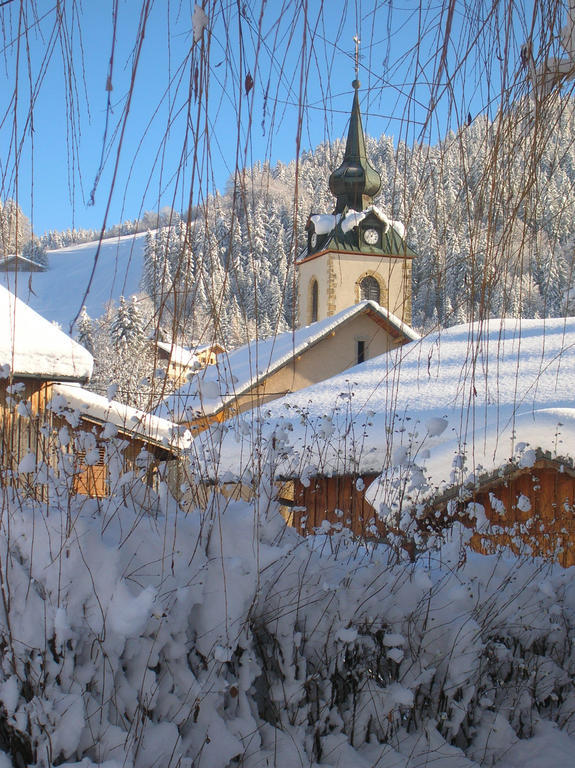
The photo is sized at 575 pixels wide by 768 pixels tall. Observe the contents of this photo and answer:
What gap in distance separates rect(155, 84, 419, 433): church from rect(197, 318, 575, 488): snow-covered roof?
0.89 ft

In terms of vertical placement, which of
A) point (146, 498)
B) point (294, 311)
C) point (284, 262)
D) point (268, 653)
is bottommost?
point (268, 653)

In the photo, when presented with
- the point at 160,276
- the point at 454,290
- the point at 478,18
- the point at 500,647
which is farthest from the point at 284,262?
the point at 500,647

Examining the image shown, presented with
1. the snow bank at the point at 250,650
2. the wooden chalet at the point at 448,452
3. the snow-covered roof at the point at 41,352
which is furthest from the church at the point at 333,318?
the snow-covered roof at the point at 41,352

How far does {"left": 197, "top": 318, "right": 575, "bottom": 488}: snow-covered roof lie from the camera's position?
9.77 ft

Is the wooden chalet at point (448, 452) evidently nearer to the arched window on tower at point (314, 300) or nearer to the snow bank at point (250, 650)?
the snow bank at point (250, 650)

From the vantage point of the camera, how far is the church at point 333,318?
2184 mm

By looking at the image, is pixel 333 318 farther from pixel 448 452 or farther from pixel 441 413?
pixel 448 452

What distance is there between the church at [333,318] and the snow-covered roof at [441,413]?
27cm

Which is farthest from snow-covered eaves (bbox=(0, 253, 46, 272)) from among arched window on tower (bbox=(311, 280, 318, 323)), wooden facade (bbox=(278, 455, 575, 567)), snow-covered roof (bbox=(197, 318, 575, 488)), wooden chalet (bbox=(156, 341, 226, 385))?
arched window on tower (bbox=(311, 280, 318, 323))

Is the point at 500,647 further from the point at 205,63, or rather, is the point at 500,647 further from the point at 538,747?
the point at 205,63

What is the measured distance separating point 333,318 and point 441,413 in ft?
42.2

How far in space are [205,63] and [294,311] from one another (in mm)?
751

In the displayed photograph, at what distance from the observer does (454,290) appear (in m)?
2.27

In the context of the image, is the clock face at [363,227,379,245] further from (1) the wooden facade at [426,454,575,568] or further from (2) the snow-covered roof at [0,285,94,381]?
(1) the wooden facade at [426,454,575,568]
